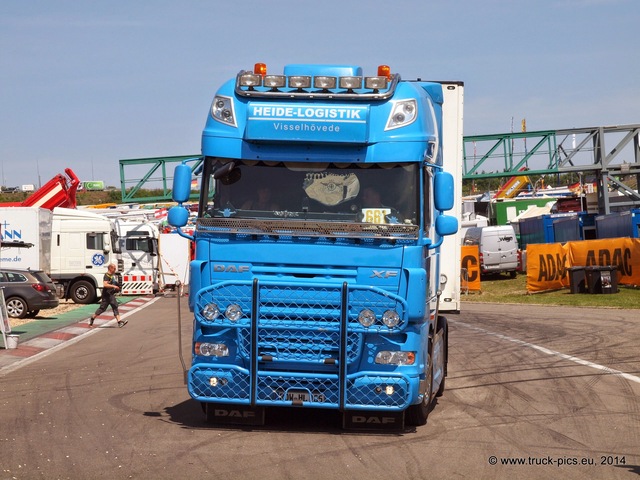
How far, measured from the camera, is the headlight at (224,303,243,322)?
9562mm

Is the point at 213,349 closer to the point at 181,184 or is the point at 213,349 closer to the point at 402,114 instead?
the point at 181,184

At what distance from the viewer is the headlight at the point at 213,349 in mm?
9727

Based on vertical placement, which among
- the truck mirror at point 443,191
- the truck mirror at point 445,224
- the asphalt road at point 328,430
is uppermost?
the truck mirror at point 443,191

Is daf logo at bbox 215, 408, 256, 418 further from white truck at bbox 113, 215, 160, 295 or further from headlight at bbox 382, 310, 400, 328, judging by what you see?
white truck at bbox 113, 215, 160, 295

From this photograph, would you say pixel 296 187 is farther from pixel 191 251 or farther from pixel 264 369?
pixel 191 251

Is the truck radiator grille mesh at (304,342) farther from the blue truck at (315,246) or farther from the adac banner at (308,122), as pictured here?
the adac banner at (308,122)

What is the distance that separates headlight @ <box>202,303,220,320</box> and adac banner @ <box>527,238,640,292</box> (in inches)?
1122

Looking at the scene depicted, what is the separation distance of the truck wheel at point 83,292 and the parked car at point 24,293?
886 centimetres

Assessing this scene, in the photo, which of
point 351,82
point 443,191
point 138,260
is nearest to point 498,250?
point 138,260

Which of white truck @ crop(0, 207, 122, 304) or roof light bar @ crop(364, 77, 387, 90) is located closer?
roof light bar @ crop(364, 77, 387, 90)

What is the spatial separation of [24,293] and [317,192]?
2041 cm

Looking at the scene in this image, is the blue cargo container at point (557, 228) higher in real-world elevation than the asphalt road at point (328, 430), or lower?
higher

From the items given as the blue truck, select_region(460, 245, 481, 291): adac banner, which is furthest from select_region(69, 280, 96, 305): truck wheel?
the blue truck

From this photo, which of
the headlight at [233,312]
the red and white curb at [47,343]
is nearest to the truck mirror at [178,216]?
the headlight at [233,312]
